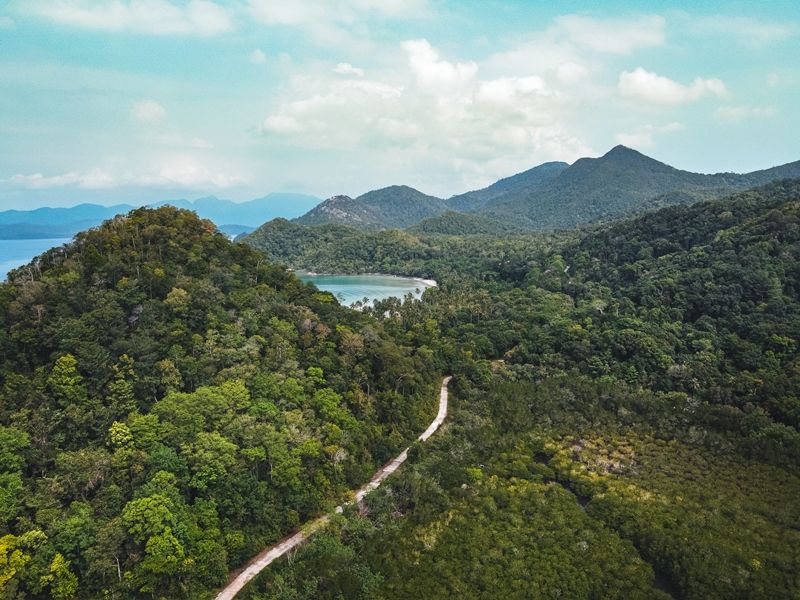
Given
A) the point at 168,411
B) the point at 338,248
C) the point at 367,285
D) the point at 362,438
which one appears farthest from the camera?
the point at 338,248

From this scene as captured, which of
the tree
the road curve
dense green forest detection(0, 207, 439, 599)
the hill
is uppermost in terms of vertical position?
the hill

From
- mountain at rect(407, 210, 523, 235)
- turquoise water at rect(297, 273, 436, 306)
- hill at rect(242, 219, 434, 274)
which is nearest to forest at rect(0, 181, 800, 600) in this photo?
turquoise water at rect(297, 273, 436, 306)

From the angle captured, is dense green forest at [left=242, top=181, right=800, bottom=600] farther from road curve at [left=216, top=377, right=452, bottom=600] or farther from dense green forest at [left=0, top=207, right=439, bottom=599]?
dense green forest at [left=0, top=207, right=439, bottom=599]

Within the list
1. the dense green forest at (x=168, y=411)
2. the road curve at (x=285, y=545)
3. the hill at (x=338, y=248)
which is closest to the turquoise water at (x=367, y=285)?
the hill at (x=338, y=248)

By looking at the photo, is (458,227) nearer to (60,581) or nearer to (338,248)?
(338,248)

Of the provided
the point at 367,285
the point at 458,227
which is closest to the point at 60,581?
the point at 367,285

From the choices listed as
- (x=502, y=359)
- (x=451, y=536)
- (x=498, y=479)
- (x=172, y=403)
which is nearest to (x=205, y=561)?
(x=172, y=403)
